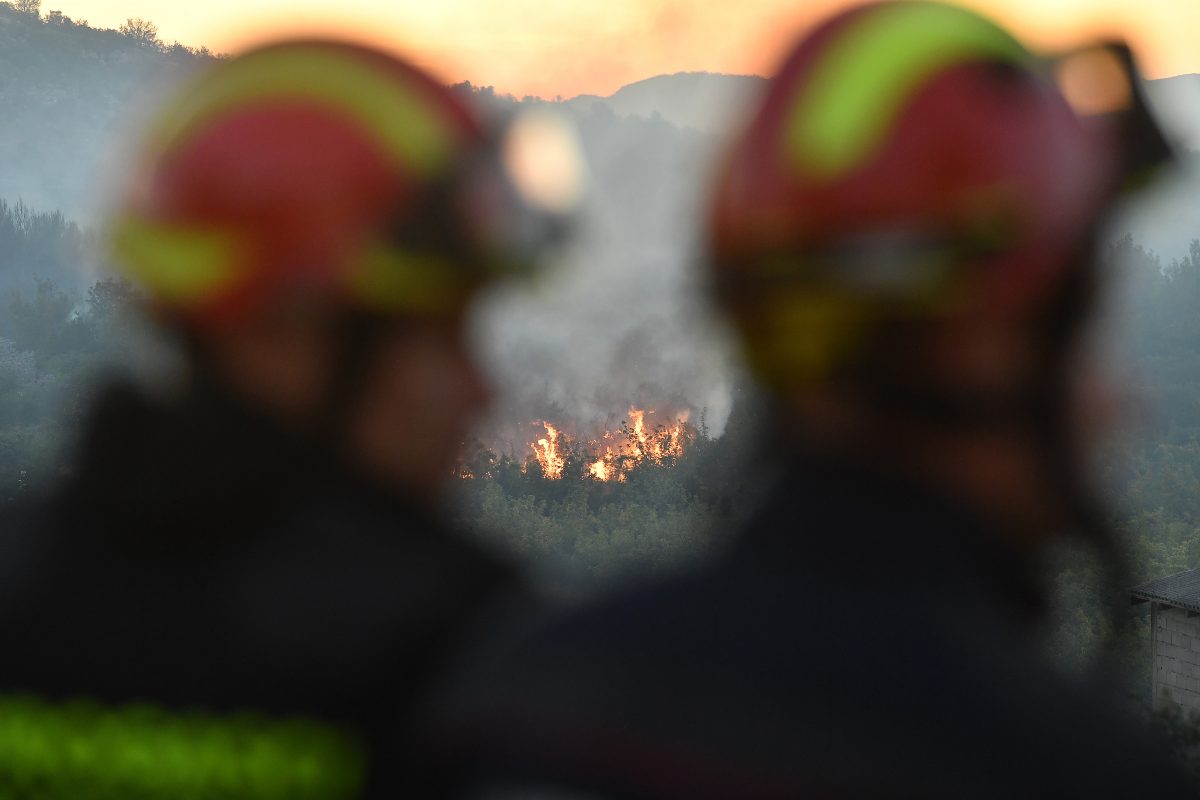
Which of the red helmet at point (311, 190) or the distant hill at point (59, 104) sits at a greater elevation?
the distant hill at point (59, 104)

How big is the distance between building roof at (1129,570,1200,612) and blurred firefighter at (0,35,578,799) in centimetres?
2446

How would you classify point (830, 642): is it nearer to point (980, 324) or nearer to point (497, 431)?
point (980, 324)

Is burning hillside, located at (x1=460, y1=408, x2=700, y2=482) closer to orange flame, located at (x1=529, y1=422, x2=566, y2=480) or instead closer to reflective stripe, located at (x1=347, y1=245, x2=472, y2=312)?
orange flame, located at (x1=529, y1=422, x2=566, y2=480)

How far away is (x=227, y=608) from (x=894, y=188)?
1.05 m

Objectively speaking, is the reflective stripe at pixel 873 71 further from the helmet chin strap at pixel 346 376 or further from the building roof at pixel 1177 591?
the building roof at pixel 1177 591

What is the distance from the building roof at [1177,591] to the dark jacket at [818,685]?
24.7 m

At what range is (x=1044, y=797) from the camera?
1168 millimetres

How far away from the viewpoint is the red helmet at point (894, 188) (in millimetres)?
1348

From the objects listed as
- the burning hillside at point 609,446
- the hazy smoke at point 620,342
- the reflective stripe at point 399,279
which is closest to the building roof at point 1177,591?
the reflective stripe at point 399,279

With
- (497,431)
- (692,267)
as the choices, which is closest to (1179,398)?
(497,431)

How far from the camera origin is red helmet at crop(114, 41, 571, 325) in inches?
73.3

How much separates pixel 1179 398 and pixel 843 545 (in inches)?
3066

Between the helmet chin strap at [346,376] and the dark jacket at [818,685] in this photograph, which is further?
the helmet chin strap at [346,376]

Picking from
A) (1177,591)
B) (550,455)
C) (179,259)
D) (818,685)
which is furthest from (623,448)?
(818,685)
